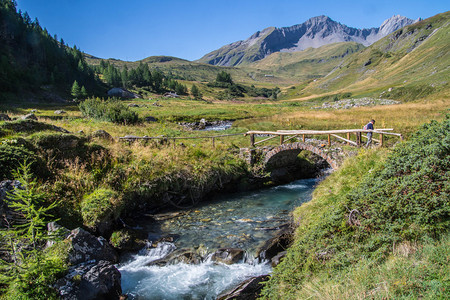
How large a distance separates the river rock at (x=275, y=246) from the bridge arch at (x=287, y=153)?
22.8 feet

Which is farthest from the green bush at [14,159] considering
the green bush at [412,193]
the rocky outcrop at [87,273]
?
the green bush at [412,193]

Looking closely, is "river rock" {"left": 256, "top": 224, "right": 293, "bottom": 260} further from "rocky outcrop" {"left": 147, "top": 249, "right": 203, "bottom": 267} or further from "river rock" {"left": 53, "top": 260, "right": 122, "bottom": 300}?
"river rock" {"left": 53, "top": 260, "right": 122, "bottom": 300}

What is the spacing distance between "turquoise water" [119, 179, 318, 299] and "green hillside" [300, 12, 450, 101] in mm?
57990

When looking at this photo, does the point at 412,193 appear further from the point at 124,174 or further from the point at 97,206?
the point at 124,174

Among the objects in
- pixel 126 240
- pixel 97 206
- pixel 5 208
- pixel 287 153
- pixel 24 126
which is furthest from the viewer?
pixel 287 153

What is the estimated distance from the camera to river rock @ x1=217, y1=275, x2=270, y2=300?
26.2 ft

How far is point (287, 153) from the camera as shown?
20375mm

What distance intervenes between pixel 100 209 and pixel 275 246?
7.67 meters

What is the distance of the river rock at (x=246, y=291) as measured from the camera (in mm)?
8000

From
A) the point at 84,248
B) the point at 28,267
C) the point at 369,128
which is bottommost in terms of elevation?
the point at 84,248

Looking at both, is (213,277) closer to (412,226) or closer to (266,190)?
(412,226)

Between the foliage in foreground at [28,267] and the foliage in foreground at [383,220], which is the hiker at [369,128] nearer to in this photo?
the foliage in foreground at [383,220]

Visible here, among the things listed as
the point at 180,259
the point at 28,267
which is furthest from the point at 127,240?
the point at 28,267

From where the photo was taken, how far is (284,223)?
13102 mm
